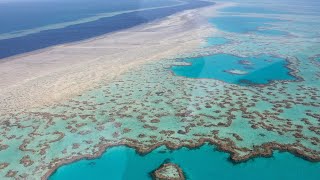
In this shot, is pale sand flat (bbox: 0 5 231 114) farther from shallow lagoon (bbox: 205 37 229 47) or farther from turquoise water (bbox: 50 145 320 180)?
turquoise water (bbox: 50 145 320 180)

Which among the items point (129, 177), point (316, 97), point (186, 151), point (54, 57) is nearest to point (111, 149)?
point (129, 177)

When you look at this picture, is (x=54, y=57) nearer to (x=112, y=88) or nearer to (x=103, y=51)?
(x=103, y=51)

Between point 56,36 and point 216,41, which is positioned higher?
point 56,36

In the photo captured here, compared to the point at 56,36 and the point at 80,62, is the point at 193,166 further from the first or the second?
the point at 56,36

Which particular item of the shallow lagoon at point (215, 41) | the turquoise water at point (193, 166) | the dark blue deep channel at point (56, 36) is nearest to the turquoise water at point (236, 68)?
the shallow lagoon at point (215, 41)

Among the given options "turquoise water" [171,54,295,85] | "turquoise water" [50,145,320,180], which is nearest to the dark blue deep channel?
"turquoise water" [171,54,295,85]

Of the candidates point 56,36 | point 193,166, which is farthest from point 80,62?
point 193,166
